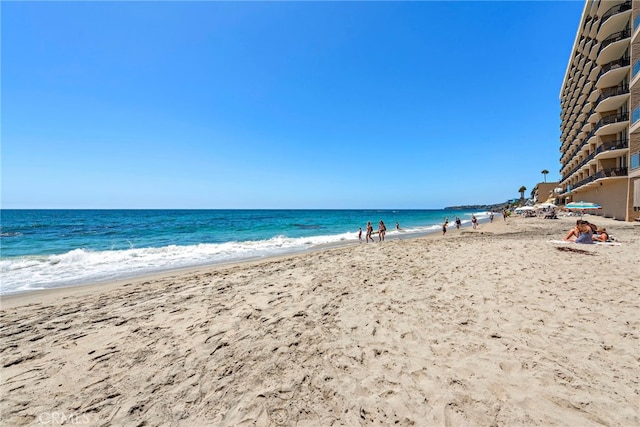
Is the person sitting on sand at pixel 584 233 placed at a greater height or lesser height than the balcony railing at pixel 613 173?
lesser

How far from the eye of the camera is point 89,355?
4363mm

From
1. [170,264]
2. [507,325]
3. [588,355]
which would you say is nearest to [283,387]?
[507,325]

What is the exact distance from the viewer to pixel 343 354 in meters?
3.99

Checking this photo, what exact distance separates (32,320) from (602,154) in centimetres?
4627

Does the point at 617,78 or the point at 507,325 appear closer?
the point at 507,325

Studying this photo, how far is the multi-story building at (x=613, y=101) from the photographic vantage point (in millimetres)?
23969

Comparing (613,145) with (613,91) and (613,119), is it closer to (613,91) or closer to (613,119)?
(613,119)

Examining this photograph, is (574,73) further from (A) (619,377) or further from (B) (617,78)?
(A) (619,377)

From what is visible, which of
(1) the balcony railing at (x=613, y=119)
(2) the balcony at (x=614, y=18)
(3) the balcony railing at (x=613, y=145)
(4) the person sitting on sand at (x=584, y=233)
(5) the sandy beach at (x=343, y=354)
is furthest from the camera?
(3) the balcony railing at (x=613, y=145)

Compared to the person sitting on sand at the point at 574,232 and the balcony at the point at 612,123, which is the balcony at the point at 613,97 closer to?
the balcony at the point at 612,123

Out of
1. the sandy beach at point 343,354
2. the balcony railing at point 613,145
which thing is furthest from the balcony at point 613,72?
the sandy beach at point 343,354

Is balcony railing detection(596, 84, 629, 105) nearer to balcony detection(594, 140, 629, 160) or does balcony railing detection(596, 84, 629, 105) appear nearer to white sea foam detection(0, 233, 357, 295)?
balcony detection(594, 140, 629, 160)

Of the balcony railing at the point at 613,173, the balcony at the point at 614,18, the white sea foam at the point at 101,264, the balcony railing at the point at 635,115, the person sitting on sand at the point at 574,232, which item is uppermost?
the balcony at the point at 614,18

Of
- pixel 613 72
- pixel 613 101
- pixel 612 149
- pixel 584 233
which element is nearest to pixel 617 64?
pixel 613 72
